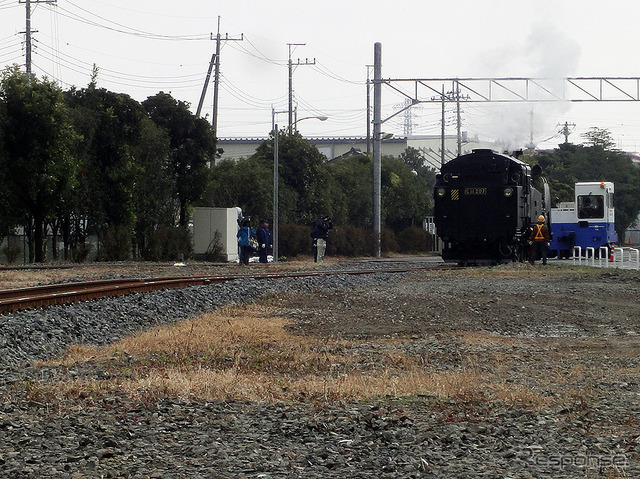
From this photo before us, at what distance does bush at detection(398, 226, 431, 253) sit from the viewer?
60.5 meters

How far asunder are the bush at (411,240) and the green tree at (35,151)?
28.8 m

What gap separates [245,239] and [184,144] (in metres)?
15.4

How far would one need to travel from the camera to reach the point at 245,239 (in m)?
32.0

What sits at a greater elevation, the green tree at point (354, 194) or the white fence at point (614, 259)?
the green tree at point (354, 194)

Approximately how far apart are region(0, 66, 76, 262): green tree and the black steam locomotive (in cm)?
1389

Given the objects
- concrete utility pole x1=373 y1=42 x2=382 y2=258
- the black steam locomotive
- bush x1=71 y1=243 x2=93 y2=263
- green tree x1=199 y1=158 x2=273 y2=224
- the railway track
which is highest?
concrete utility pole x1=373 y1=42 x2=382 y2=258

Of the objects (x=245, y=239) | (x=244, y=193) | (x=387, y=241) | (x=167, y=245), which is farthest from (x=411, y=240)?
(x=245, y=239)

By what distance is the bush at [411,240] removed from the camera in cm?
6047

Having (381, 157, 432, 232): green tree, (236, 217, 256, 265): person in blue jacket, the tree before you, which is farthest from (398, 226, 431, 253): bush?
(236, 217, 256, 265): person in blue jacket

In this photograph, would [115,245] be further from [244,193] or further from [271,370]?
[271,370]

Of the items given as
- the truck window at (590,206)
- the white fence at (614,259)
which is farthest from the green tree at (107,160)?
the truck window at (590,206)

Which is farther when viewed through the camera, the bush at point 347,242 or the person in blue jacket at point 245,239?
the bush at point 347,242

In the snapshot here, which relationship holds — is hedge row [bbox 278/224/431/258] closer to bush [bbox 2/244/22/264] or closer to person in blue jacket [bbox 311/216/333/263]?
person in blue jacket [bbox 311/216/333/263]

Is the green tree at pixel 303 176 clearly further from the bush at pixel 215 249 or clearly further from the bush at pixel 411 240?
the bush at pixel 215 249
